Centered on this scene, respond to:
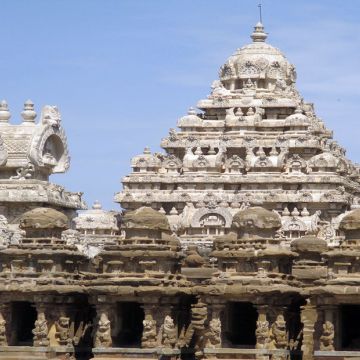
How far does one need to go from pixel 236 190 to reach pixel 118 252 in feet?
147

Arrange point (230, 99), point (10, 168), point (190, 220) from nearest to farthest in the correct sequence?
point (10, 168) < point (190, 220) < point (230, 99)

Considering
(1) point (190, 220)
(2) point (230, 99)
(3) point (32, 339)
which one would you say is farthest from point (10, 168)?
(2) point (230, 99)

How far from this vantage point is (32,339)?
216ft

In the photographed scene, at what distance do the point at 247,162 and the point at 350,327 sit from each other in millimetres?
47373

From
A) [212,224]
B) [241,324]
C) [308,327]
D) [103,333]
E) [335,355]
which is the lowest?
[335,355]

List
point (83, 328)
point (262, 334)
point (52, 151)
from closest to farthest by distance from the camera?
1. point (262, 334)
2. point (83, 328)
3. point (52, 151)

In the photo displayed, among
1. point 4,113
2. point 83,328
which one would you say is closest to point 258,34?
point 4,113

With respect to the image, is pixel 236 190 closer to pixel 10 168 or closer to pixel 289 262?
pixel 10 168

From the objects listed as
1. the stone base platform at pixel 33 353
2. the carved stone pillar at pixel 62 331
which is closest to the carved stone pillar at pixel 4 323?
the stone base platform at pixel 33 353

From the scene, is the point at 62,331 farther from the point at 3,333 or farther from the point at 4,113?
the point at 4,113

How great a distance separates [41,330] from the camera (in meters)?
64.8

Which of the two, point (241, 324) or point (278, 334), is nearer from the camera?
point (278, 334)

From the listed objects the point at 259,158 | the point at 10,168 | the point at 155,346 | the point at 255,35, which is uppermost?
the point at 255,35

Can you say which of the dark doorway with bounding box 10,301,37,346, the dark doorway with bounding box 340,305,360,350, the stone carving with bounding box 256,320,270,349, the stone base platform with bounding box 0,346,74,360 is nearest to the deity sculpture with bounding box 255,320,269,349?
the stone carving with bounding box 256,320,270,349
